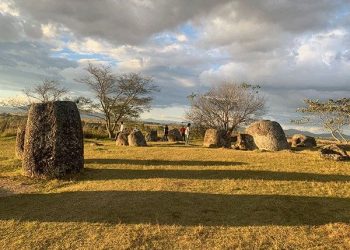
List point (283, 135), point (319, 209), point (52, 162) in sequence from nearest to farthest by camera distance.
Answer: point (319, 209), point (52, 162), point (283, 135)

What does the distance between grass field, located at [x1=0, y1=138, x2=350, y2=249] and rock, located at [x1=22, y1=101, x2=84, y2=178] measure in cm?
68

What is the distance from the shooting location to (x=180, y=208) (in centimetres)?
1075

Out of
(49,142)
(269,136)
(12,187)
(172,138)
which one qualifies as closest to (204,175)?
(49,142)

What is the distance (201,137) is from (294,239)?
1553 inches

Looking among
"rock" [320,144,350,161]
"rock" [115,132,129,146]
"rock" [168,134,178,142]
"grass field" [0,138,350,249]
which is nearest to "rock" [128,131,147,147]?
"rock" [115,132,129,146]

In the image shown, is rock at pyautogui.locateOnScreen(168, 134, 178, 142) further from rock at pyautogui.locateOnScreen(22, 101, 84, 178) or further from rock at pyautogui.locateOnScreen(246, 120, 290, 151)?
rock at pyautogui.locateOnScreen(22, 101, 84, 178)

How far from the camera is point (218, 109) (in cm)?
4741

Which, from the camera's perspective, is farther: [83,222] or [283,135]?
[283,135]

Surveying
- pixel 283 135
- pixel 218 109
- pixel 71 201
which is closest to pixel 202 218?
pixel 71 201

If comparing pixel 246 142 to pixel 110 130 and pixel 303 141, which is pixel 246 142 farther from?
pixel 110 130

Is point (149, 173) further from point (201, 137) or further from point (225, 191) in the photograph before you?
point (201, 137)

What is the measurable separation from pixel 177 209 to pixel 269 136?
1939 cm

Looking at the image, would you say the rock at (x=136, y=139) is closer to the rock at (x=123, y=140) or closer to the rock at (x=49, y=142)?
the rock at (x=123, y=140)

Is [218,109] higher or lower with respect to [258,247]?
higher
